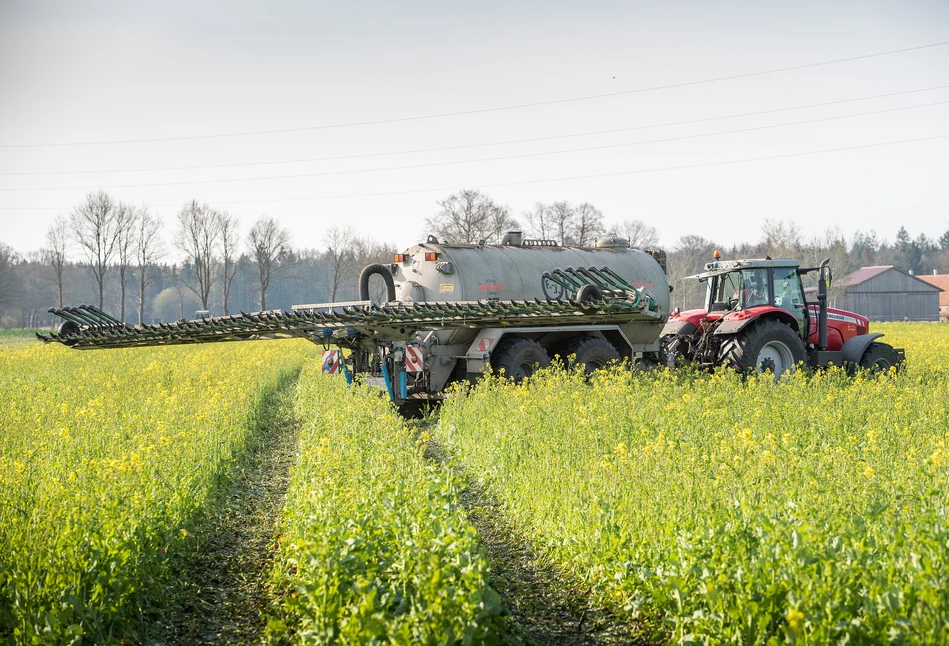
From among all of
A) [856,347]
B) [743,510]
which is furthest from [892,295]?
[743,510]

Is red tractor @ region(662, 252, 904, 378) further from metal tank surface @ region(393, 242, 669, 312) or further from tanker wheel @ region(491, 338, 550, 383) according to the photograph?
tanker wheel @ region(491, 338, 550, 383)

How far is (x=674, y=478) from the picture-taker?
19.2ft

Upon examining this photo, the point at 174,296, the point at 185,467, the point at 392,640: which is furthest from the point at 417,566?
the point at 174,296

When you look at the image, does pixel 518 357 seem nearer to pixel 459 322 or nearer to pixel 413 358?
pixel 459 322

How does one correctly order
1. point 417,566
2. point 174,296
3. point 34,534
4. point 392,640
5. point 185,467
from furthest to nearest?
point 174,296 < point 185,467 < point 34,534 < point 417,566 < point 392,640

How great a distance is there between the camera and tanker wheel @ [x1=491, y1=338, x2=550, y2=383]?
13.2 metres

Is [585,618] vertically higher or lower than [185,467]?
lower

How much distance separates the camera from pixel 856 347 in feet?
50.6

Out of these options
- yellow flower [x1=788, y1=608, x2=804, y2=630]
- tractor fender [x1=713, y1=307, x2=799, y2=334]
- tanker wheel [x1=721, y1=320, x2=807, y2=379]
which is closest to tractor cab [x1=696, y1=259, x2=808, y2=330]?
tractor fender [x1=713, y1=307, x2=799, y2=334]

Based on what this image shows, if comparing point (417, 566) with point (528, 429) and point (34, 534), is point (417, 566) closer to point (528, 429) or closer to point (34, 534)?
point (34, 534)

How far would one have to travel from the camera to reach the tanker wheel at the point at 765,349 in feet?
45.2

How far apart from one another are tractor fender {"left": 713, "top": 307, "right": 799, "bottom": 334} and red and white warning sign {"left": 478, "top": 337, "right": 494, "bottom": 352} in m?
4.14

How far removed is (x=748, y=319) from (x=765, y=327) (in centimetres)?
40

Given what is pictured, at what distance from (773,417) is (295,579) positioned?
579 cm
